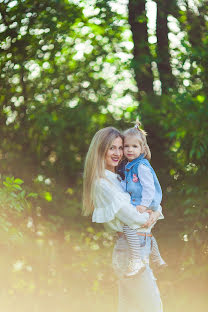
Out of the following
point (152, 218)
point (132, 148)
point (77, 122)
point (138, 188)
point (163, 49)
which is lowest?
point (77, 122)

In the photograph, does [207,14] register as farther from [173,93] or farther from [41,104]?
[41,104]

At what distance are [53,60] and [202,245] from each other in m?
3.14

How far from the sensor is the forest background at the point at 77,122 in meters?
6.19

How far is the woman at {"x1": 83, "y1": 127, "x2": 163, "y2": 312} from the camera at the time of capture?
2.94 metres

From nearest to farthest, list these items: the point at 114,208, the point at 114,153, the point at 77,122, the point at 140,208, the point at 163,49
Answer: the point at 114,208 < the point at 140,208 < the point at 114,153 < the point at 163,49 < the point at 77,122

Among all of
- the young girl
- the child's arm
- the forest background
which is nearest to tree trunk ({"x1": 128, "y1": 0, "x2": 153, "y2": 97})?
the forest background

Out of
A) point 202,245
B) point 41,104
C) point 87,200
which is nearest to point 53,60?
point 41,104

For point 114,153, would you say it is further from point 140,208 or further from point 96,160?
point 140,208

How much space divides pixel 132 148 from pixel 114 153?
0.12 metres

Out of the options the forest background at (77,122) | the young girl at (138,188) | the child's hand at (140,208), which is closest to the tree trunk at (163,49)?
the forest background at (77,122)

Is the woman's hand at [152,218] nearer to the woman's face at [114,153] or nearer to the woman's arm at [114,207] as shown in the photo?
the woman's arm at [114,207]

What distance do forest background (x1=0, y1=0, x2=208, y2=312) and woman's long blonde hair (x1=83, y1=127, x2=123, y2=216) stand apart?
2868mm

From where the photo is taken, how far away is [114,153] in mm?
3129

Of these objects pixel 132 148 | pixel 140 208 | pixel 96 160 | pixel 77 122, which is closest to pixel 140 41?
pixel 77 122
